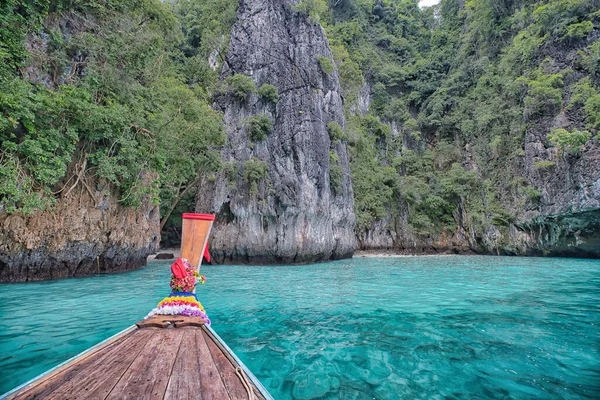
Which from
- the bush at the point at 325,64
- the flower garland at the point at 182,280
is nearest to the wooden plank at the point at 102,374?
the flower garland at the point at 182,280

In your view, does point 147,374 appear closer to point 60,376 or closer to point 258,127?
point 60,376

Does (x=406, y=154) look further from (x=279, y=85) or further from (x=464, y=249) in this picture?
(x=279, y=85)

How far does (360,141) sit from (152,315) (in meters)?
23.3

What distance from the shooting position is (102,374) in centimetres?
213

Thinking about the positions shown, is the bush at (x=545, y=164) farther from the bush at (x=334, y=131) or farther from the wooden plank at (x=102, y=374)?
the wooden plank at (x=102, y=374)

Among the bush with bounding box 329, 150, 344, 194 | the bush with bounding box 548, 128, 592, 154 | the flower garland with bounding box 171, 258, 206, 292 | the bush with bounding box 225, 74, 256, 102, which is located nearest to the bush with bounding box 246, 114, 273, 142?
the bush with bounding box 225, 74, 256, 102

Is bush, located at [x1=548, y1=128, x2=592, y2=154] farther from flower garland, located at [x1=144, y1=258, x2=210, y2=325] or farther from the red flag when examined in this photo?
the red flag

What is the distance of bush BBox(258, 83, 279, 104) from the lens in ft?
60.7

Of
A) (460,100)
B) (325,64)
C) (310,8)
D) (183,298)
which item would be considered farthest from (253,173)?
(460,100)

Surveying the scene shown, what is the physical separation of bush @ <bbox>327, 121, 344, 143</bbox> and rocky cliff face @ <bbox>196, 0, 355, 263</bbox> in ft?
1.36

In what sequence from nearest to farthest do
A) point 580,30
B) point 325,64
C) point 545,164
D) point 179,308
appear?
point 179,308 → point 545,164 → point 580,30 → point 325,64

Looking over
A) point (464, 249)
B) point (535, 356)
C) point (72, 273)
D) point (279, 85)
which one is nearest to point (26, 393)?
point (535, 356)

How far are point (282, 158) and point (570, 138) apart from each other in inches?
683

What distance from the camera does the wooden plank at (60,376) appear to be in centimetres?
179
